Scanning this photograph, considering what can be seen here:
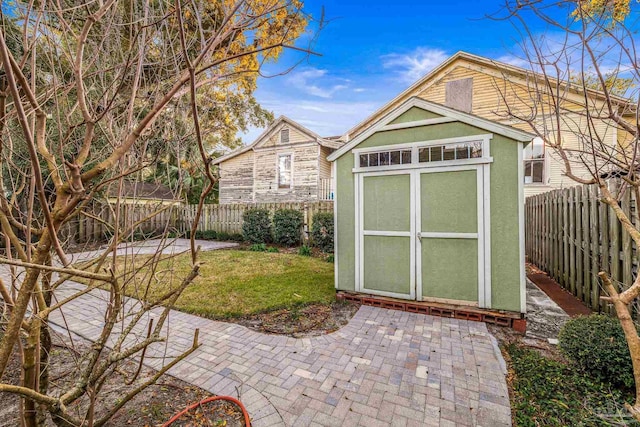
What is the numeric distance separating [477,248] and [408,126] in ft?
6.55

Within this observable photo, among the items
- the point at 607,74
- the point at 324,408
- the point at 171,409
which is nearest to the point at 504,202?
the point at 607,74

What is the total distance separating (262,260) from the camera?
26.0 feet

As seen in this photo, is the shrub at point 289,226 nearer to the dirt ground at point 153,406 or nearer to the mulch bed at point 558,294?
the mulch bed at point 558,294

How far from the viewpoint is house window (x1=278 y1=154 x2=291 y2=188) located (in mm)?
14375

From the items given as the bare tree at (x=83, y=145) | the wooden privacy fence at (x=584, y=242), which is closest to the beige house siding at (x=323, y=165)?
the wooden privacy fence at (x=584, y=242)

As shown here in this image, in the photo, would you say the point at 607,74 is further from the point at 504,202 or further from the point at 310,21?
the point at 310,21

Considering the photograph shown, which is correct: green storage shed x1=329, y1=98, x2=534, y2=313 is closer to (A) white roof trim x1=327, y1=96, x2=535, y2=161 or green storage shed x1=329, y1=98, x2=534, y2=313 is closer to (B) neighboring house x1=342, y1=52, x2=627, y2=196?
(A) white roof trim x1=327, y1=96, x2=535, y2=161

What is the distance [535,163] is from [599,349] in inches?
356

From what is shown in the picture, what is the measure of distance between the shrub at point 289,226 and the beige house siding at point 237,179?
5430mm

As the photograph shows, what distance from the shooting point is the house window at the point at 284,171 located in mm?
14375

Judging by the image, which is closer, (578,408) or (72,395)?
(72,395)

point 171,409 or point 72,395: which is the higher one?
point 72,395

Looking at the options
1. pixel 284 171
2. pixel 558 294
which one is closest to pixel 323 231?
pixel 558 294

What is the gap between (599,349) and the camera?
8.00 ft
